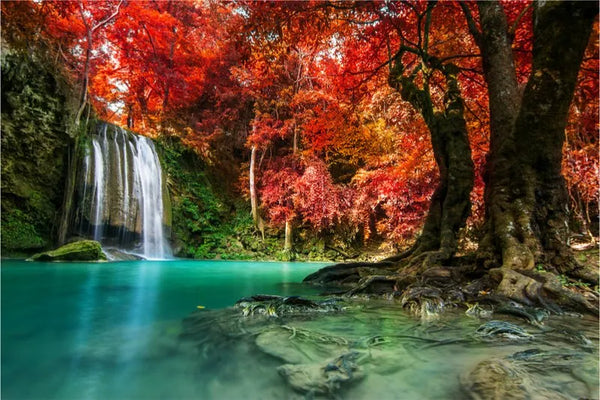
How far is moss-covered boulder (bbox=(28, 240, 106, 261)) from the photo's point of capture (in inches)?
288

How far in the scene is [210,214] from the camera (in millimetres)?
14031

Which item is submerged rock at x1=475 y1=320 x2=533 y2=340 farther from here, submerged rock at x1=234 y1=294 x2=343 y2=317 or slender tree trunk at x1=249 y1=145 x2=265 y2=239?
slender tree trunk at x1=249 y1=145 x2=265 y2=239

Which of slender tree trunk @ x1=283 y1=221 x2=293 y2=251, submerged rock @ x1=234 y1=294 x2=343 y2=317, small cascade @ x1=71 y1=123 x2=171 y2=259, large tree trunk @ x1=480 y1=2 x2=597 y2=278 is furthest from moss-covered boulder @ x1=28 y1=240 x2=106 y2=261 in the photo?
large tree trunk @ x1=480 y1=2 x2=597 y2=278

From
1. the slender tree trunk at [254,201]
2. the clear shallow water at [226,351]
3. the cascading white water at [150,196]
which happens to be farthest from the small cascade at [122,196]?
the clear shallow water at [226,351]

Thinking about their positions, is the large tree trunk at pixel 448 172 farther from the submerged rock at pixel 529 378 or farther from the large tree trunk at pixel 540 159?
the submerged rock at pixel 529 378

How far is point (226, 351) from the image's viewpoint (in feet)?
5.34

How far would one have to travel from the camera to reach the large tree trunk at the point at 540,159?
3102 mm

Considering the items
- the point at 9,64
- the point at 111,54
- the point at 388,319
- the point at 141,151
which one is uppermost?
the point at 111,54

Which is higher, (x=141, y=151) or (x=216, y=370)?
(x=141, y=151)

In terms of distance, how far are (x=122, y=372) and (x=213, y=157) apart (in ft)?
48.1

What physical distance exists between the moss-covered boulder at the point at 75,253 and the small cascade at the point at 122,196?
1862 mm

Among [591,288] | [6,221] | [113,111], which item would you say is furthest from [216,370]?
[113,111]

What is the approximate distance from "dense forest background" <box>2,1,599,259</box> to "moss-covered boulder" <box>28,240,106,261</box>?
1600 mm

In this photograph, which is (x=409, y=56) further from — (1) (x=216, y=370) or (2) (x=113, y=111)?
(2) (x=113, y=111)
